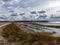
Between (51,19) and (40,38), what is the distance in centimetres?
45

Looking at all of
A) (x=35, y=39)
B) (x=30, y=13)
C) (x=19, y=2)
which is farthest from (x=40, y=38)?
(x=19, y=2)

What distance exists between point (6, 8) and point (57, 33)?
118 centimetres

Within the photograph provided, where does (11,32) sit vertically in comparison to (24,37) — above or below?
above

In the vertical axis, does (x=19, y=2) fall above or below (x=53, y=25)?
above

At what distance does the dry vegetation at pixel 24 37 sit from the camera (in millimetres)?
2828

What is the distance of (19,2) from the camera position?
3.01 m

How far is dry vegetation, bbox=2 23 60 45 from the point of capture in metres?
2.83

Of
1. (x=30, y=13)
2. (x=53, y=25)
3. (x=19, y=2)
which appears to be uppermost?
(x=19, y=2)

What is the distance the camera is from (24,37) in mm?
2889

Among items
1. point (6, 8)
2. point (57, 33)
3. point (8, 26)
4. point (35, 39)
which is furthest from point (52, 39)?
Answer: point (6, 8)

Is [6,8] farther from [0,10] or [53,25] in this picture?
[53,25]

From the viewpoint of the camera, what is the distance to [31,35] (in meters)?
2.89

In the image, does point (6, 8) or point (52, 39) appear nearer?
point (52, 39)

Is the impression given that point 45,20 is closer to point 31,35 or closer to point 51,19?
point 51,19
